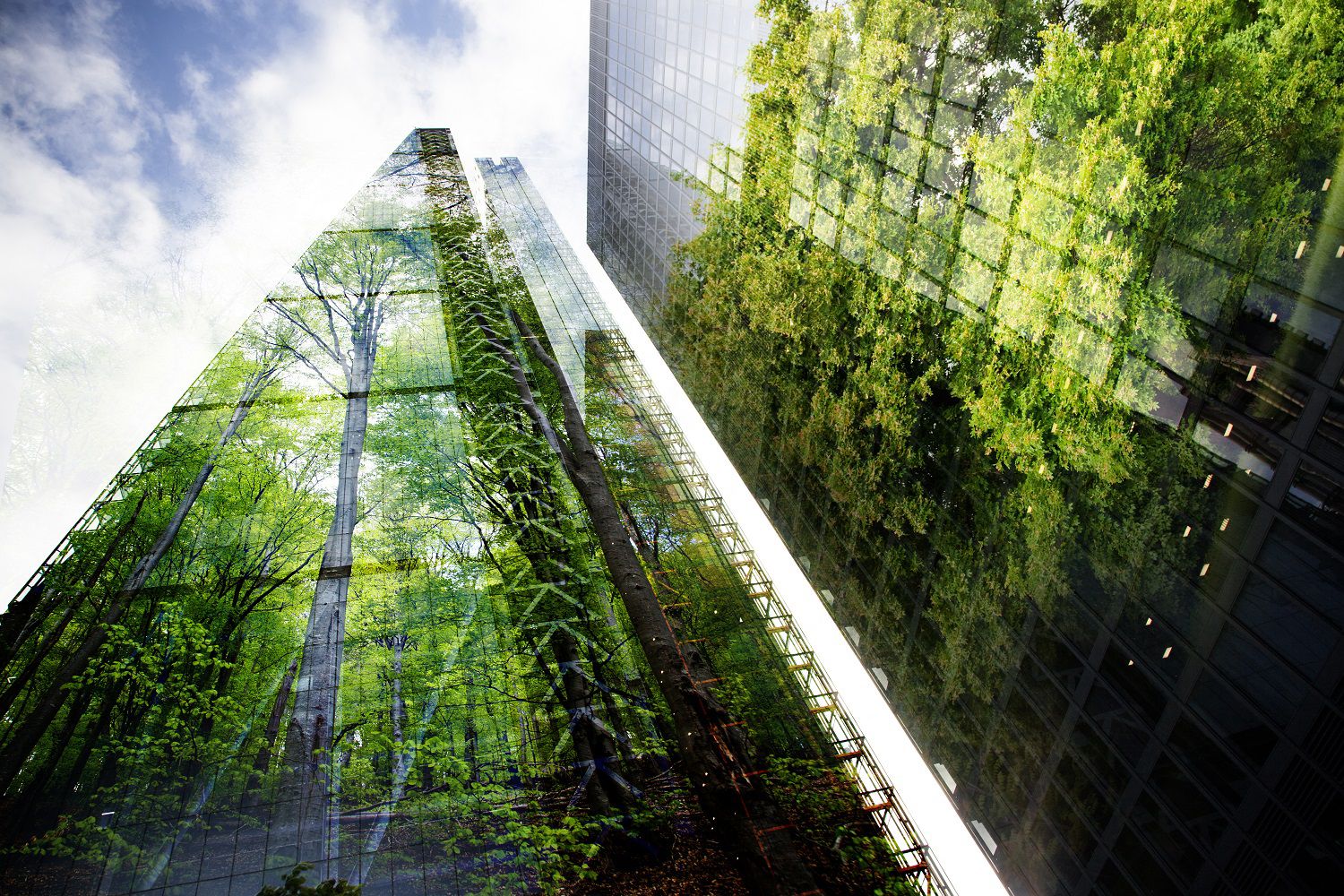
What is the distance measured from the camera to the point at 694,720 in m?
10.5

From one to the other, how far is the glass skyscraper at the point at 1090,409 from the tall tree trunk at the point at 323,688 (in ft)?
28.8

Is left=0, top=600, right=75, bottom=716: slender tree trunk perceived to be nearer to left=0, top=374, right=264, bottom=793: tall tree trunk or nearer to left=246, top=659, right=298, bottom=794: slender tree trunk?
left=0, top=374, right=264, bottom=793: tall tree trunk

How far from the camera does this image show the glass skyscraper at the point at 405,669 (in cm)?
812

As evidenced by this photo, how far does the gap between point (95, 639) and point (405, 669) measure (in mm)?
4074

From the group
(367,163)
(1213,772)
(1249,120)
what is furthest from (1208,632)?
(367,163)

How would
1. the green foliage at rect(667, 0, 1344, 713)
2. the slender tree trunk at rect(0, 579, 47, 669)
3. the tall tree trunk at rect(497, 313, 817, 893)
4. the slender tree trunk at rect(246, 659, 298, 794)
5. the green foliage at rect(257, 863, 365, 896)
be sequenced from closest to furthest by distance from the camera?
the green foliage at rect(667, 0, 1344, 713), the green foliage at rect(257, 863, 365, 896), the slender tree trunk at rect(246, 659, 298, 794), the tall tree trunk at rect(497, 313, 817, 893), the slender tree trunk at rect(0, 579, 47, 669)

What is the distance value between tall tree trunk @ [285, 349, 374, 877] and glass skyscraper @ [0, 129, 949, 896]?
4cm

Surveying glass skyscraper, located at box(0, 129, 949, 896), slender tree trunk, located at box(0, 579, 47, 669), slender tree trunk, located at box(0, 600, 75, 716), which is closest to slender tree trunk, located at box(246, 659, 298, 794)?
glass skyscraper, located at box(0, 129, 949, 896)

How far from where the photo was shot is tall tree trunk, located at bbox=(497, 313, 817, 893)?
891cm

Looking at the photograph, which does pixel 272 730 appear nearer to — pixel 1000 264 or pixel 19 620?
pixel 19 620

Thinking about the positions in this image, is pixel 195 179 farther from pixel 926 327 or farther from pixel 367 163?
pixel 926 327

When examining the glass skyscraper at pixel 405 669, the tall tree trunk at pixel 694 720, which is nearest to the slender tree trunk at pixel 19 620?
the glass skyscraper at pixel 405 669

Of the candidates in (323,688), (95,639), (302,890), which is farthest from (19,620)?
(302,890)

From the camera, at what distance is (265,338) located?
15.4 m
